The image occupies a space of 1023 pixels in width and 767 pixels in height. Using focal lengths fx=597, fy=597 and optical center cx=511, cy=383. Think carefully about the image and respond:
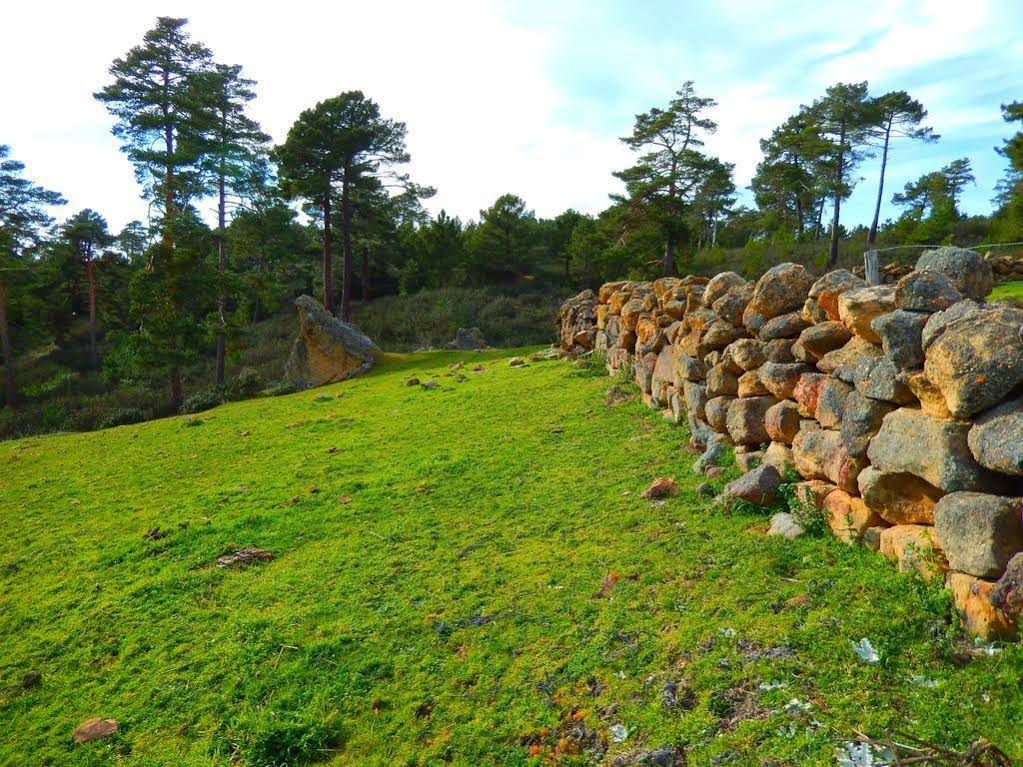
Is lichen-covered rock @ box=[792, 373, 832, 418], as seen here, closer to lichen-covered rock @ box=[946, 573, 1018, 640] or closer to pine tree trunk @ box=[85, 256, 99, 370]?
lichen-covered rock @ box=[946, 573, 1018, 640]

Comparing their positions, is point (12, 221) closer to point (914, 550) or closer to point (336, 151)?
point (336, 151)

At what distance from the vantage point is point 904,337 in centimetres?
343

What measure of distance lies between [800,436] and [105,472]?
10784 mm

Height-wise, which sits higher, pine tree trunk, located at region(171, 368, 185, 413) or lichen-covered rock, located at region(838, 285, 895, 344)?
lichen-covered rock, located at region(838, 285, 895, 344)

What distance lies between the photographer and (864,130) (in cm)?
3144

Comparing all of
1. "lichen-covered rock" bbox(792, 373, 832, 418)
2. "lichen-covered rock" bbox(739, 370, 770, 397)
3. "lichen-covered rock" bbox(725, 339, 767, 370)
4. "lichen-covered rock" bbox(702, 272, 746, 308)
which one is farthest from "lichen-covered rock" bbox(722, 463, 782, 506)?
"lichen-covered rock" bbox(702, 272, 746, 308)

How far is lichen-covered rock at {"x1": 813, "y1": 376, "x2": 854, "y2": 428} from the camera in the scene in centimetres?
418

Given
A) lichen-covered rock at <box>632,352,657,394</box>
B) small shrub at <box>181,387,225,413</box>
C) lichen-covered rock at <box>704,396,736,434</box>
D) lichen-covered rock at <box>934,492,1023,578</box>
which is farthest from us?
small shrub at <box>181,387,225,413</box>

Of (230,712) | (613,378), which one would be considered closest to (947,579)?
(230,712)

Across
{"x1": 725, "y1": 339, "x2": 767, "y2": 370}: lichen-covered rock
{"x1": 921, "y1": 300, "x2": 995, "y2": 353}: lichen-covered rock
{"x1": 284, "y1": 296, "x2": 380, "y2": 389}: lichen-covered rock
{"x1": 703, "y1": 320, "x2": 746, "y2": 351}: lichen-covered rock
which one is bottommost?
{"x1": 284, "y1": 296, "x2": 380, "y2": 389}: lichen-covered rock

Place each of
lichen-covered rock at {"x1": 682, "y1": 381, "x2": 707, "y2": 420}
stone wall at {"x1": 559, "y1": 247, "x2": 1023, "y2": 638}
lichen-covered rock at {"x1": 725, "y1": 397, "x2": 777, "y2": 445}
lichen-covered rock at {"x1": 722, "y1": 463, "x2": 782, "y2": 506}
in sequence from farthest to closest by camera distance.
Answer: lichen-covered rock at {"x1": 682, "y1": 381, "x2": 707, "y2": 420}, lichen-covered rock at {"x1": 725, "y1": 397, "x2": 777, "y2": 445}, lichen-covered rock at {"x1": 722, "y1": 463, "x2": 782, "y2": 506}, stone wall at {"x1": 559, "y1": 247, "x2": 1023, "y2": 638}

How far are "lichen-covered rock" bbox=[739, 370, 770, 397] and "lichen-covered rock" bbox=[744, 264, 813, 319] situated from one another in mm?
589

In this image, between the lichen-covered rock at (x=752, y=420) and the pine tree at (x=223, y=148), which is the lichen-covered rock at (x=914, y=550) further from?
the pine tree at (x=223, y=148)

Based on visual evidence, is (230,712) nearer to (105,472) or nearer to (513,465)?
(513,465)
